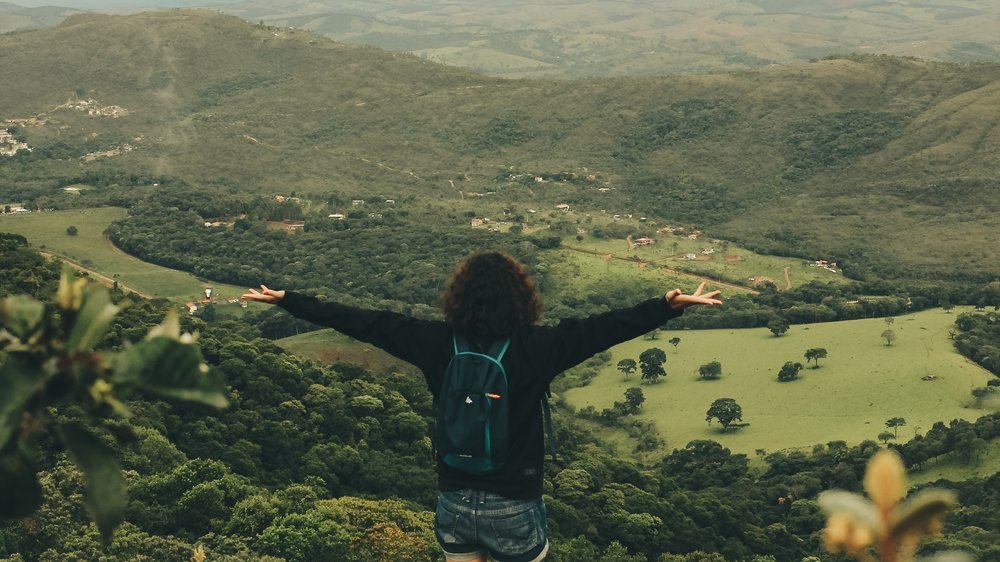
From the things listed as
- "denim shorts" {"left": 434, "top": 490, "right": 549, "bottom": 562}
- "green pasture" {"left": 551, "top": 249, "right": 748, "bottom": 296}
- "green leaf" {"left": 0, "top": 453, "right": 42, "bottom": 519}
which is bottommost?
"green pasture" {"left": 551, "top": 249, "right": 748, "bottom": 296}

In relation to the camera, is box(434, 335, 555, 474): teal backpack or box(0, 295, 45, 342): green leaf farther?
box(434, 335, 555, 474): teal backpack

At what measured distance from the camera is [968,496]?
6656cm

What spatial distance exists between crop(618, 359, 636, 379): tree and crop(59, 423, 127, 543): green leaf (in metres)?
101

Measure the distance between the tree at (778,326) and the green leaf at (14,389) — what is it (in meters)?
112

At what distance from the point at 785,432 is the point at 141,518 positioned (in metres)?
60.5

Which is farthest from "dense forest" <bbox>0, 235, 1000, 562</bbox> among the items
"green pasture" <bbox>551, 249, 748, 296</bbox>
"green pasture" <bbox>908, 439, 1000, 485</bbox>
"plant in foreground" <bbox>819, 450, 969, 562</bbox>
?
"green pasture" <bbox>551, 249, 748, 296</bbox>

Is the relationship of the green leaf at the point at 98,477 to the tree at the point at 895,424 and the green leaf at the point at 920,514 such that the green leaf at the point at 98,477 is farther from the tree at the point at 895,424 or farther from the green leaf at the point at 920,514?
the tree at the point at 895,424

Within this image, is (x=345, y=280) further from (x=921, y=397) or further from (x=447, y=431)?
(x=447, y=431)

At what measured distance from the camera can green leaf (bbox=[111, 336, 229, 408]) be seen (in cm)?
326

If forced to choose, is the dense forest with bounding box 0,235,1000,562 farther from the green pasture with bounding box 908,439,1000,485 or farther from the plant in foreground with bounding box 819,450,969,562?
the plant in foreground with bounding box 819,450,969,562

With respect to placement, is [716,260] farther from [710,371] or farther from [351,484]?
[351,484]

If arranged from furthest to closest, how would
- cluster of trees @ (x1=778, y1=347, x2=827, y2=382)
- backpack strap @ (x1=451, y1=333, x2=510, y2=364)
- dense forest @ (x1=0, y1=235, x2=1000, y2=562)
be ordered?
cluster of trees @ (x1=778, y1=347, x2=827, y2=382) < dense forest @ (x1=0, y1=235, x2=1000, y2=562) < backpack strap @ (x1=451, y1=333, x2=510, y2=364)

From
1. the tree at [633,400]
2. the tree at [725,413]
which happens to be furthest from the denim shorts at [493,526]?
the tree at [633,400]

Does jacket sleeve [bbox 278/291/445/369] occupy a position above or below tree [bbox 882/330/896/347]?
above
